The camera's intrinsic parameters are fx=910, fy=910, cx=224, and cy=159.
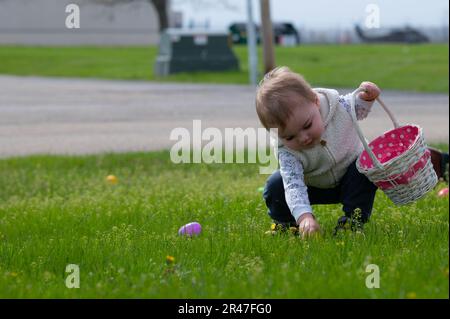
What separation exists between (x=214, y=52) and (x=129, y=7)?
3881 cm

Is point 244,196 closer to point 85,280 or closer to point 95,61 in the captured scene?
point 85,280

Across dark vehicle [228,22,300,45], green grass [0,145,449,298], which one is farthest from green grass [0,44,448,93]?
dark vehicle [228,22,300,45]

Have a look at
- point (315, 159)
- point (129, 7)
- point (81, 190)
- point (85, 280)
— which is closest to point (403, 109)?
point (81, 190)

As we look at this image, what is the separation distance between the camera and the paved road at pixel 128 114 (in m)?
11.8

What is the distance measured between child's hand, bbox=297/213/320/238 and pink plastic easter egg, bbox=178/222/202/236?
25.7 inches

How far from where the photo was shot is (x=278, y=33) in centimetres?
5709

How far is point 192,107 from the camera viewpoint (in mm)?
16688

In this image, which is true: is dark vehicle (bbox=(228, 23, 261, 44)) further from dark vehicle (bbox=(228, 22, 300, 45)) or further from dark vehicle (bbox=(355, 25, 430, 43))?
dark vehicle (bbox=(355, 25, 430, 43))

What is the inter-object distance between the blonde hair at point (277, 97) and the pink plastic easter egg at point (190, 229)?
82 cm

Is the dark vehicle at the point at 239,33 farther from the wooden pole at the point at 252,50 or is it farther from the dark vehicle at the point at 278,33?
the wooden pole at the point at 252,50

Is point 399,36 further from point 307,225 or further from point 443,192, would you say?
point 307,225

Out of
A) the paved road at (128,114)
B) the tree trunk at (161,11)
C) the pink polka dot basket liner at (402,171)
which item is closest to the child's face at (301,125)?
the pink polka dot basket liner at (402,171)

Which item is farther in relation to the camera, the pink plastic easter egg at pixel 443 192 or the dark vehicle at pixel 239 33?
the dark vehicle at pixel 239 33

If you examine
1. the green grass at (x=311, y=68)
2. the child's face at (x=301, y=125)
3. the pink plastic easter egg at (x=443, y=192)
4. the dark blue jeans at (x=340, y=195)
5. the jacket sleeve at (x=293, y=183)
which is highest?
the child's face at (x=301, y=125)
